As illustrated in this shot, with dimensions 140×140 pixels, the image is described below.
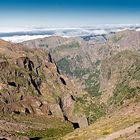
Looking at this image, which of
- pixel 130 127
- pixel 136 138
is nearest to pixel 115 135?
pixel 130 127

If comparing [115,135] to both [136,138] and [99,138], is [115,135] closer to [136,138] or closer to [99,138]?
[99,138]

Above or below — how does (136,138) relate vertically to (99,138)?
above

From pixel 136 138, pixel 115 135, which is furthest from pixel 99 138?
pixel 136 138

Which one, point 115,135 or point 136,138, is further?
point 115,135

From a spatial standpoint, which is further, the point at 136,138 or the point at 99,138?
the point at 99,138

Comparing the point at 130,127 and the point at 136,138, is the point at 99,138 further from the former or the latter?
the point at 136,138
